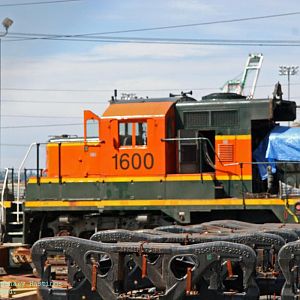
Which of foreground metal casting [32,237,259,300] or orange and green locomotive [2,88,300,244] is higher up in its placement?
orange and green locomotive [2,88,300,244]

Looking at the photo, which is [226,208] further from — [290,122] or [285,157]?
[290,122]

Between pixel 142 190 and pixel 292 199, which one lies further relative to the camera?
pixel 142 190

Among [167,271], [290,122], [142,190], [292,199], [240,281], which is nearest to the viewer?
[167,271]

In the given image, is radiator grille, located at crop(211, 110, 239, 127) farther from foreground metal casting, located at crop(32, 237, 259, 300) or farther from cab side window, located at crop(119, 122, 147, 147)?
foreground metal casting, located at crop(32, 237, 259, 300)

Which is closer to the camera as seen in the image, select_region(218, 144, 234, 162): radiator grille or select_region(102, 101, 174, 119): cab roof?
select_region(218, 144, 234, 162): radiator grille

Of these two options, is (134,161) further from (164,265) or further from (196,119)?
(164,265)

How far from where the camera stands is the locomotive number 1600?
14.4 meters

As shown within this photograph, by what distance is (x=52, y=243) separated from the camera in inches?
257


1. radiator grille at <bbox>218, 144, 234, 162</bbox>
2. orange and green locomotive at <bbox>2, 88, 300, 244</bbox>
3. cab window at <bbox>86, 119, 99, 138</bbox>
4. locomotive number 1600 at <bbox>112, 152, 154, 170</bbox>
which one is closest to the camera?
orange and green locomotive at <bbox>2, 88, 300, 244</bbox>


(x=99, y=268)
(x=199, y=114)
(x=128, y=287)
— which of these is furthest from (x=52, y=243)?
(x=199, y=114)

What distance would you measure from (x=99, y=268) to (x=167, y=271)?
0.74m

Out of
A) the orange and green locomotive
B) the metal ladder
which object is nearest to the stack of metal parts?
the orange and green locomotive

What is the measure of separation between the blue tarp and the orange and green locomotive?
14cm

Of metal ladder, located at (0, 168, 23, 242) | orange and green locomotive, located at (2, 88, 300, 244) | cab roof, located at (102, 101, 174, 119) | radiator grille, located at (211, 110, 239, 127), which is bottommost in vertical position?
metal ladder, located at (0, 168, 23, 242)
